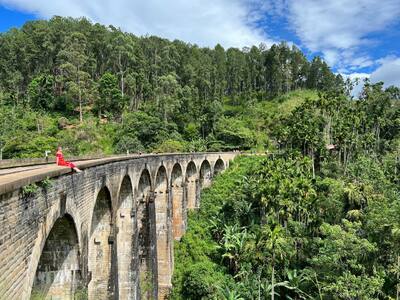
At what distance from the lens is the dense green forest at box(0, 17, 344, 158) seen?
5928cm

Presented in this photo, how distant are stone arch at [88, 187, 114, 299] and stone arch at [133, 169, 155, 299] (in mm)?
7487

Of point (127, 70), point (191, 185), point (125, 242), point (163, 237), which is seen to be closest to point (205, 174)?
point (191, 185)

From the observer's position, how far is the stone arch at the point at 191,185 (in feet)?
142

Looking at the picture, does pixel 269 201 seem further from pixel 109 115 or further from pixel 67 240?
pixel 109 115

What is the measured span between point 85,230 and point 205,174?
1577 inches

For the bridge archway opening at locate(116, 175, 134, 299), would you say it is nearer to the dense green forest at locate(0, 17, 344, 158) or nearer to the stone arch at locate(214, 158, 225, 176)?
the dense green forest at locate(0, 17, 344, 158)

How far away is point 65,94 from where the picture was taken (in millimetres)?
69500

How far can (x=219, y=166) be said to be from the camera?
5844 cm

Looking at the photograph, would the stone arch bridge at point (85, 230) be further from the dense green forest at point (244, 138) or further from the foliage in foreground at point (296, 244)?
the dense green forest at point (244, 138)

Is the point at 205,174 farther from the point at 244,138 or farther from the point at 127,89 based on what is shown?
the point at 127,89

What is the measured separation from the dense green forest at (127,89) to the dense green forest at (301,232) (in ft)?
51.8

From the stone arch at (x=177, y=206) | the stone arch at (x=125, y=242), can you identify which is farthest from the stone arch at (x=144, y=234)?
the stone arch at (x=177, y=206)

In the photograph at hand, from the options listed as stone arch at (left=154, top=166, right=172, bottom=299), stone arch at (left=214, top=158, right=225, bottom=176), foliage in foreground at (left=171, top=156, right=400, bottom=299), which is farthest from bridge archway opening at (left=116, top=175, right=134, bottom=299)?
stone arch at (left=214, top=158, right=225, bottom=176)

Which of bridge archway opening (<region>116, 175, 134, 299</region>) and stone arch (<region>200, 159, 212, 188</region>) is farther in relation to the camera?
stone arch (<region>200, 159, 212, 188</region>)
